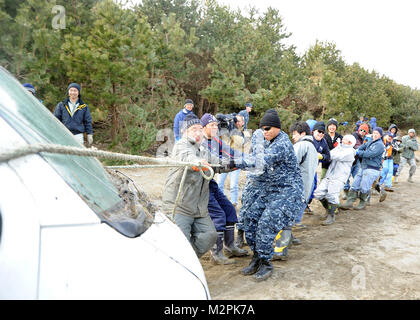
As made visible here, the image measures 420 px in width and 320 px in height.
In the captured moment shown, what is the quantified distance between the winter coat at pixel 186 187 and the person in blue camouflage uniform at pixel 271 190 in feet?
1.77

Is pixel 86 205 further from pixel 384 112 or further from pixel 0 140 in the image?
pixel 384 112

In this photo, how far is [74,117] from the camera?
5961 mm

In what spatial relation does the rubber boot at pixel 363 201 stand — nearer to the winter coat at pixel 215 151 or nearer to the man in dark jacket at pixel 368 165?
the man in dark jacket at pixel 368 165

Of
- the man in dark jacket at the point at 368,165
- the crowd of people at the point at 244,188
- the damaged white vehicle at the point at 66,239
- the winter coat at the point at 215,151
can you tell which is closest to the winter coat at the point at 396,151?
the man in dark jacket at the point at 368,165

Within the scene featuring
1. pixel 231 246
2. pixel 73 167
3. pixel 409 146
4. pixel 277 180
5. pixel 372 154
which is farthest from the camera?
pixel 409 146

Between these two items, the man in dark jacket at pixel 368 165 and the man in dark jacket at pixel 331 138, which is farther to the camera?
the man in dark jacket at pixel 368 165

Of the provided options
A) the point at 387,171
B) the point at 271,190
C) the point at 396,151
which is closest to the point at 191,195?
the point at 271,190

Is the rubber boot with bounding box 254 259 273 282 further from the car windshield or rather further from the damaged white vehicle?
the damaged white vehicle

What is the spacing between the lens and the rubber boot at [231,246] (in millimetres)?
4469

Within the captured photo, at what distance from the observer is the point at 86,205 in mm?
1248

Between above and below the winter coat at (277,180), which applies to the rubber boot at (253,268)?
below

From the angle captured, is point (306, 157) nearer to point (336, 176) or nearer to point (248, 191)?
point (248, 191)

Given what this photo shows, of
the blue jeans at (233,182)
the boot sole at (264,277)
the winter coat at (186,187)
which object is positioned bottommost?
the boot sole at (264,277)

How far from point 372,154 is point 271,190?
4056mm
